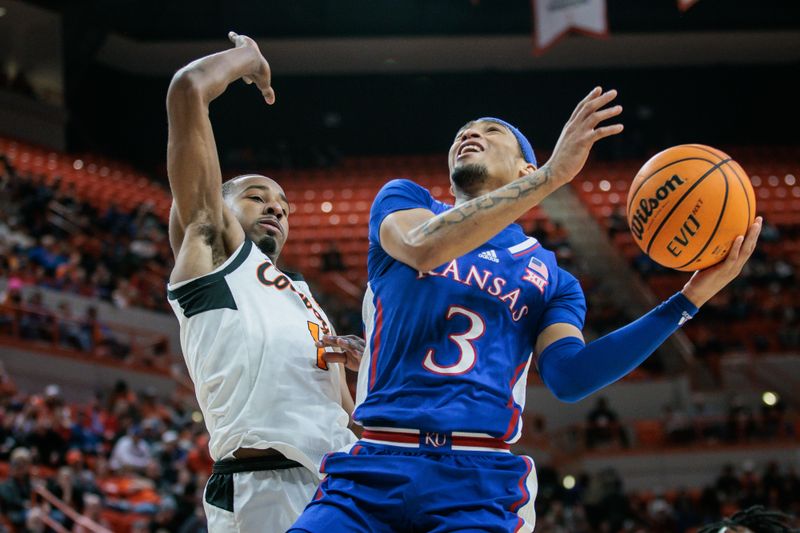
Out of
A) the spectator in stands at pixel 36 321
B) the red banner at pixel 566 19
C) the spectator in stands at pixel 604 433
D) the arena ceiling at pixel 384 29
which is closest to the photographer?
the spectator in stands at pixel 36 321

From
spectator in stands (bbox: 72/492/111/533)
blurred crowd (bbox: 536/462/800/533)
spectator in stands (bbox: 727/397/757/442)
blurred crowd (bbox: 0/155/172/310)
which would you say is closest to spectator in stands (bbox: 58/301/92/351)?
blurred crowd (bbox: 0/155/172/310)

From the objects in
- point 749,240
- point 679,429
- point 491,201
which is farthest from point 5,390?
point 749,240

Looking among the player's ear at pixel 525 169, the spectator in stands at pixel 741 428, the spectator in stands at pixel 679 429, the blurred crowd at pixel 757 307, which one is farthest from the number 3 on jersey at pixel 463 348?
the blurred crowd at pixel 757 307

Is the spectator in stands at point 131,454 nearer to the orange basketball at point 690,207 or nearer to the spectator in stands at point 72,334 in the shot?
the spectator in stands at point 72,334

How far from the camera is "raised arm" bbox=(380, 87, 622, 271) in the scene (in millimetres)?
2912

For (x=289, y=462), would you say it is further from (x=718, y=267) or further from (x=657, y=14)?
(x=657, y=14)

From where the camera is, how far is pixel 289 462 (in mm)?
3684

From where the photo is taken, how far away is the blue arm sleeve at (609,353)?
10.0ft

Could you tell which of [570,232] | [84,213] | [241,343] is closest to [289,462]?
[241,343]

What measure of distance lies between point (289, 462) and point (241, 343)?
434 mm

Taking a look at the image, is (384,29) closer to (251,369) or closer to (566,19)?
(566,19)

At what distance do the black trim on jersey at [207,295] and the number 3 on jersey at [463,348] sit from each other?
39.6 inches

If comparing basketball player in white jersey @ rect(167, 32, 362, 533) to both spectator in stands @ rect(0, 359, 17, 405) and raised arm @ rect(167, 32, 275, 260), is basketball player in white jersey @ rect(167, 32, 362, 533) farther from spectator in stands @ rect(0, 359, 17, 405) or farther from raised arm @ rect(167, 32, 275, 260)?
spectator in stands @ rect(0, 359, 17, 405)

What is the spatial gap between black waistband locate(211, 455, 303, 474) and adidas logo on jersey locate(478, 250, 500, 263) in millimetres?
1051
